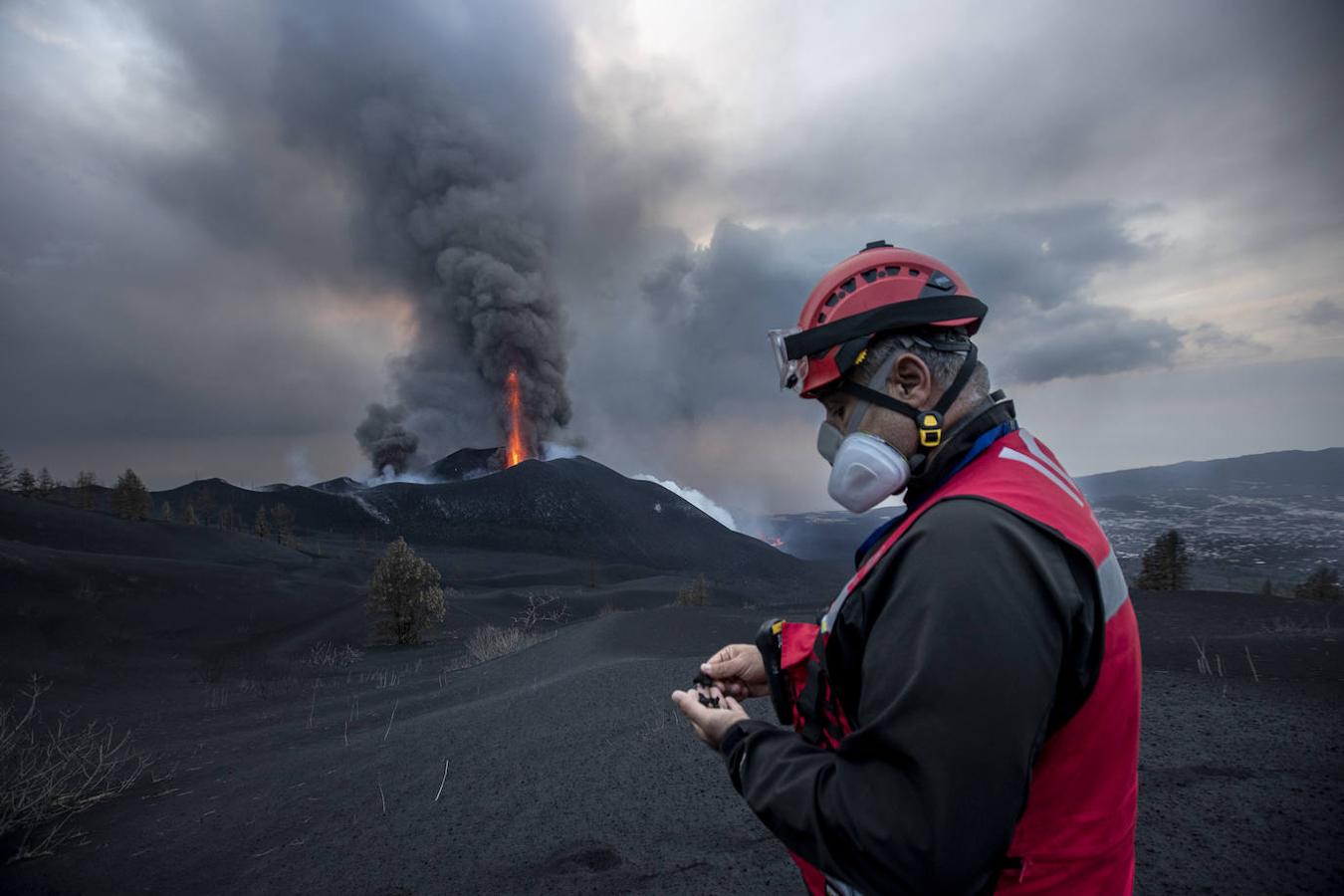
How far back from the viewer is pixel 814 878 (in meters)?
1.83

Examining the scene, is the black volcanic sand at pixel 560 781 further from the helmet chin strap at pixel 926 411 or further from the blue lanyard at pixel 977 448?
the helmet chin strap at pixel 926 411

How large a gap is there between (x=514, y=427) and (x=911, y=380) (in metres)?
102

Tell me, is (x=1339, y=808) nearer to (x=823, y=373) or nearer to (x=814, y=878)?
(x=814, y=878)

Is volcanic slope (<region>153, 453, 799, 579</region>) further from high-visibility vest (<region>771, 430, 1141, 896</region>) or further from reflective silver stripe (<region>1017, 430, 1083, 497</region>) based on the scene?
high-visibility vest (<region>771, 430, 1141, 896</region>)

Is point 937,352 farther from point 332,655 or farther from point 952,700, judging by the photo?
point 332,655

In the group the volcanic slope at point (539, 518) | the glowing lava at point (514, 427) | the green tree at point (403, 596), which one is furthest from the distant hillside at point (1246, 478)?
the green tree at point (403, 596)

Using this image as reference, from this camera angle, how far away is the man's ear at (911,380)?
1.64 m

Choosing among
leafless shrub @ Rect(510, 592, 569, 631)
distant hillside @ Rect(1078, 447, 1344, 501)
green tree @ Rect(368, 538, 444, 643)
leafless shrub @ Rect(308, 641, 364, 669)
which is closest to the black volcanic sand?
leafless shrub @ Rect(308, 641, 364, 669)

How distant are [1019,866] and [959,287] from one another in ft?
4.43

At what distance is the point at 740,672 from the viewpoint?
7.05 feet

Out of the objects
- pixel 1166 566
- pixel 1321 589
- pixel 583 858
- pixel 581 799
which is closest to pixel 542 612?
pixel 1166 566

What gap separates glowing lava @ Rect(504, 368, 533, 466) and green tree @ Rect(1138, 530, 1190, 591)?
8139 cm

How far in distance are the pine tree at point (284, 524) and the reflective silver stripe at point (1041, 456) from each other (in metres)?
65.3

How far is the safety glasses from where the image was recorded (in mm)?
1821
